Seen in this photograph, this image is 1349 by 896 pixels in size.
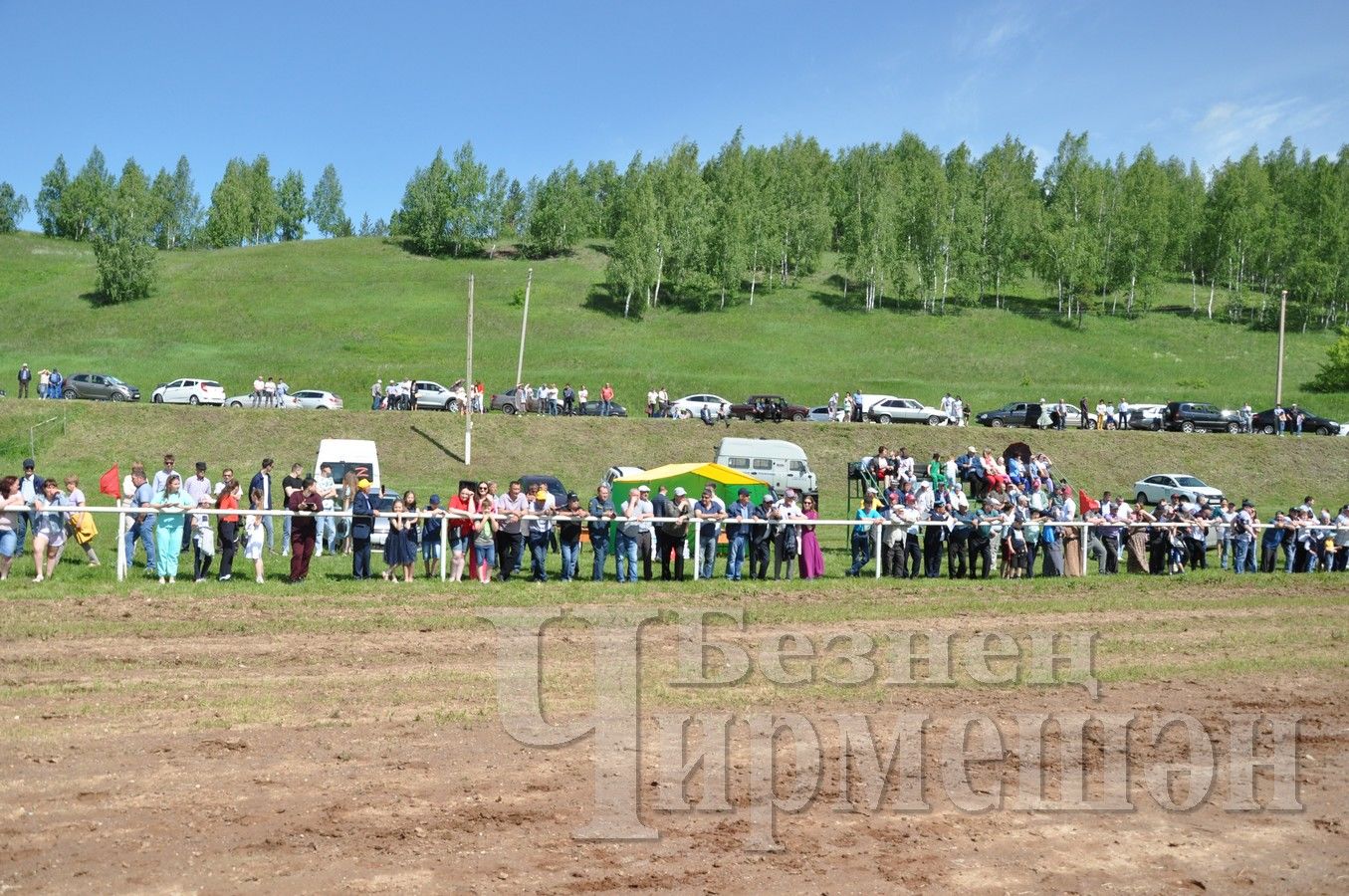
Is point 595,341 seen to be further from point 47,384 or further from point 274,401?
point 47,384

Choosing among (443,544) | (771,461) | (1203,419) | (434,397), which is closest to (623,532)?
(443,544)

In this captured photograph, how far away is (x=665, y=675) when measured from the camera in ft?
37.6

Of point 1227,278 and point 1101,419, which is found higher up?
point 1227,278

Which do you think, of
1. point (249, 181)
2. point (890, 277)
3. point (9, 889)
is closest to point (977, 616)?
point (9, 889)

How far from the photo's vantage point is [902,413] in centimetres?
5028

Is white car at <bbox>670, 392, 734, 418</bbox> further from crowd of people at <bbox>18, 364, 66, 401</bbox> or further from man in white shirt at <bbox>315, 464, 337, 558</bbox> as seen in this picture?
man in white shirt at <bbox>315, 464, 337, 558</bbox>

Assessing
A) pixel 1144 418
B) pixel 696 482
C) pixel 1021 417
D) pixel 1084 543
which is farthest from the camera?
pixel 1144 418

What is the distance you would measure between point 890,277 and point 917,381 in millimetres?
18036

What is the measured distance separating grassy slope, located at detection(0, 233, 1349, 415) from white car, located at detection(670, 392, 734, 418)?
932cm

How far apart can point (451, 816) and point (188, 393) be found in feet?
159

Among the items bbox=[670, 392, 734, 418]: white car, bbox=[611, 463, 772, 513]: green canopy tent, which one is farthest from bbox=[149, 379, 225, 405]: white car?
bbox=[611, 463, 772, 513]: green canopy tent

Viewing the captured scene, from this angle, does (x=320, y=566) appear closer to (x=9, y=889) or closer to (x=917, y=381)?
(x=9, y=889)

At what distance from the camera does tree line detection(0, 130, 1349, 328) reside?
80500 mm

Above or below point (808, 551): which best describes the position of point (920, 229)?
above
